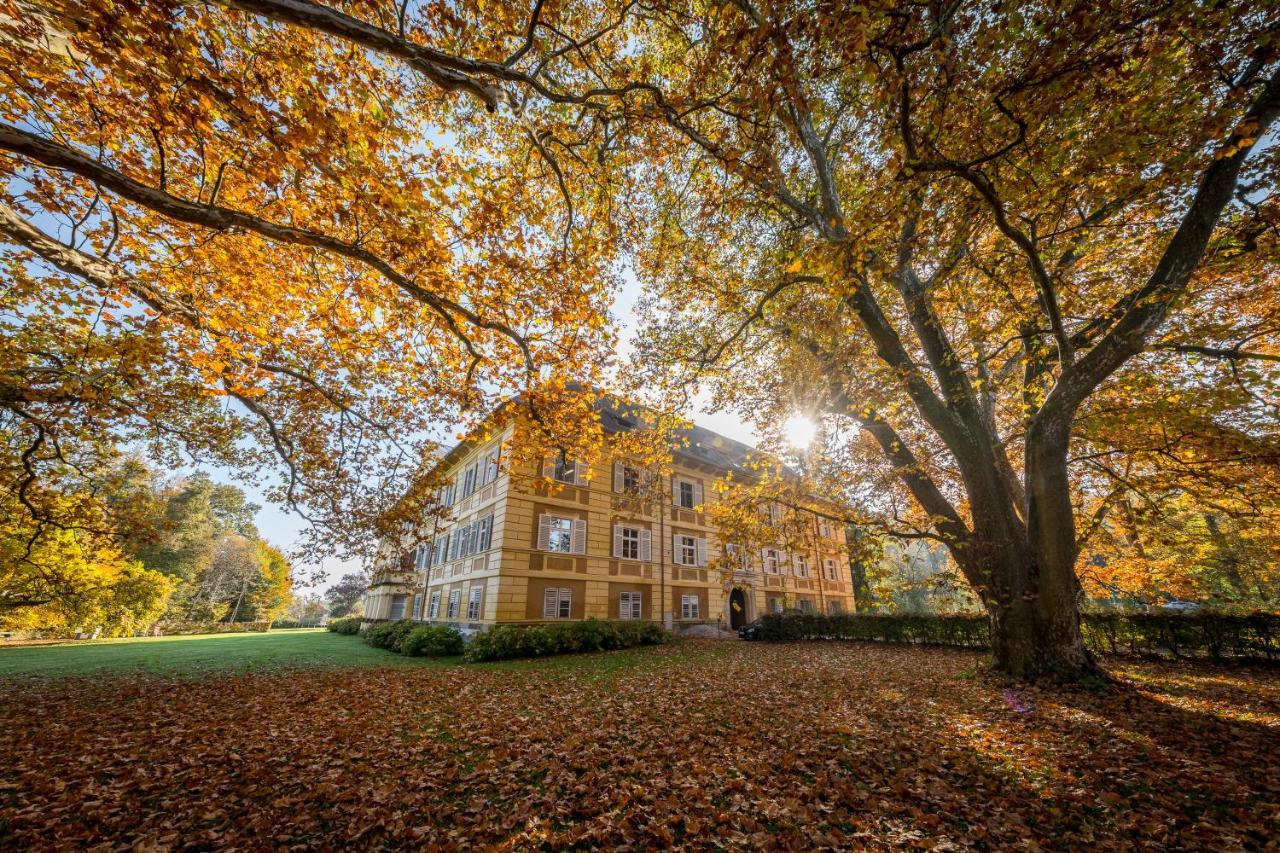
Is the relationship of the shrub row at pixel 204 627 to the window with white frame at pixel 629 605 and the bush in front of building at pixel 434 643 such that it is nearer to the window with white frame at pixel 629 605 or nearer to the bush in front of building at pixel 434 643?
the bush in front of building at pixel 434 643

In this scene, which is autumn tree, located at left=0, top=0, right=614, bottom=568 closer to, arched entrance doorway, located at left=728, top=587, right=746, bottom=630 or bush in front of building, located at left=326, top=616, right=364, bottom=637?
arched entrance doorway, located at left=728, top=587, right=746, bottom=630

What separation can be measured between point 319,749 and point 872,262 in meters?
9.66

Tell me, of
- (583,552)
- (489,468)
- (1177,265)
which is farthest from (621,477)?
(1177,265)

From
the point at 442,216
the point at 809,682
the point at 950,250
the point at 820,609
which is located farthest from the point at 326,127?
the point at 820,609

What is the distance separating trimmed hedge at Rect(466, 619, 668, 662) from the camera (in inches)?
564

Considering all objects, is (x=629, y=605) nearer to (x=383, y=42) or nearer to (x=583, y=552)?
(x=583, y=552)

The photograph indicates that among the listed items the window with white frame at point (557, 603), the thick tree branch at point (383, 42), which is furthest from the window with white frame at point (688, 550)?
the thick tree branch at point (383, 42)

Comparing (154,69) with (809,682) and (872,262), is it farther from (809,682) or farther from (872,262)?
(809,682)

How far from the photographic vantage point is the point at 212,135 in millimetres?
5641

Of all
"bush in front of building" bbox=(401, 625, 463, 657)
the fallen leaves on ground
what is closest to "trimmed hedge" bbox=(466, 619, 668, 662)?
"bush in front of building" bbox=(401, 625, 463, 657)

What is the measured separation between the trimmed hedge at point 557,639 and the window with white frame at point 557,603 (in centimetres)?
52

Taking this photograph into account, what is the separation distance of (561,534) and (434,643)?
5965 millimetres

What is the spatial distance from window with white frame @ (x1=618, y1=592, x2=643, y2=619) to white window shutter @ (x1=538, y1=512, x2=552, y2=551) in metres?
4.24

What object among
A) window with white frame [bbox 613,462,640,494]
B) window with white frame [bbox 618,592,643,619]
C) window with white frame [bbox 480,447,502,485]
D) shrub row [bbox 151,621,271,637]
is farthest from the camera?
shrub row [bbox 151,621,271,637]
